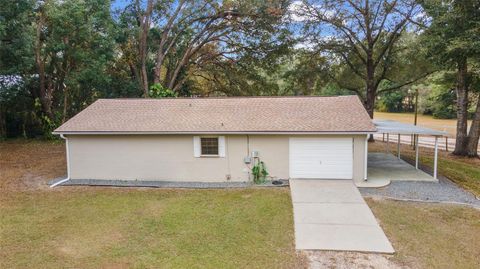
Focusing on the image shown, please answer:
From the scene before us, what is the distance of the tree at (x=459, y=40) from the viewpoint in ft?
47.9

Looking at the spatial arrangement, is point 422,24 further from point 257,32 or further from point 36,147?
point 36,147

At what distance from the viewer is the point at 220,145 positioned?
39.2 ft

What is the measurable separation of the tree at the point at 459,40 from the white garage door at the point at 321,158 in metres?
7.48

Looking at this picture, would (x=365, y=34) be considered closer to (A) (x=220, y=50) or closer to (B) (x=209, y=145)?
(A) (x=220, y=50)

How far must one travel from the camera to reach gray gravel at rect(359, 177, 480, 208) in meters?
9.99

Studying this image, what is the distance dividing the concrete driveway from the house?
0.99 meters

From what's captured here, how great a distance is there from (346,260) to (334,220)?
76.7 inches

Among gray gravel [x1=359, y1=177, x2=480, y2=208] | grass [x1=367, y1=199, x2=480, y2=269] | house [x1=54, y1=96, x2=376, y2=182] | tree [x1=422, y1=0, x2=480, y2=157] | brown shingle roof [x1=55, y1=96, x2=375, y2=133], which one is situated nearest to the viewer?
grass [x1=367, y1=199, x2=480, y2=269]

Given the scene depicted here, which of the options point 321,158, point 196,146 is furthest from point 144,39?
point 321,158

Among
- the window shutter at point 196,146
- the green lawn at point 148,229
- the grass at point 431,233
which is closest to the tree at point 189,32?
the window shutter at point 196,146

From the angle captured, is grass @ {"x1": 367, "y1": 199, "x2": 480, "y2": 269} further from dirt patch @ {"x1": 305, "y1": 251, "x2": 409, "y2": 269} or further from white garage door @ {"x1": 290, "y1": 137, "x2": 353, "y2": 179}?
white garage door @ {"x1": 290, "y1": 137, "x2": 353, "y2": 179}

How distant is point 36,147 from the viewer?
62.7 ft

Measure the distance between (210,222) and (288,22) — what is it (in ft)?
→ 58.9

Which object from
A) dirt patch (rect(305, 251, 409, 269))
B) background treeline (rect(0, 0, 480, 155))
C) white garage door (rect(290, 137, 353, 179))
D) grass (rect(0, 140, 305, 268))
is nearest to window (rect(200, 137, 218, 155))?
grass (rect(0, 140, 305, 268))
